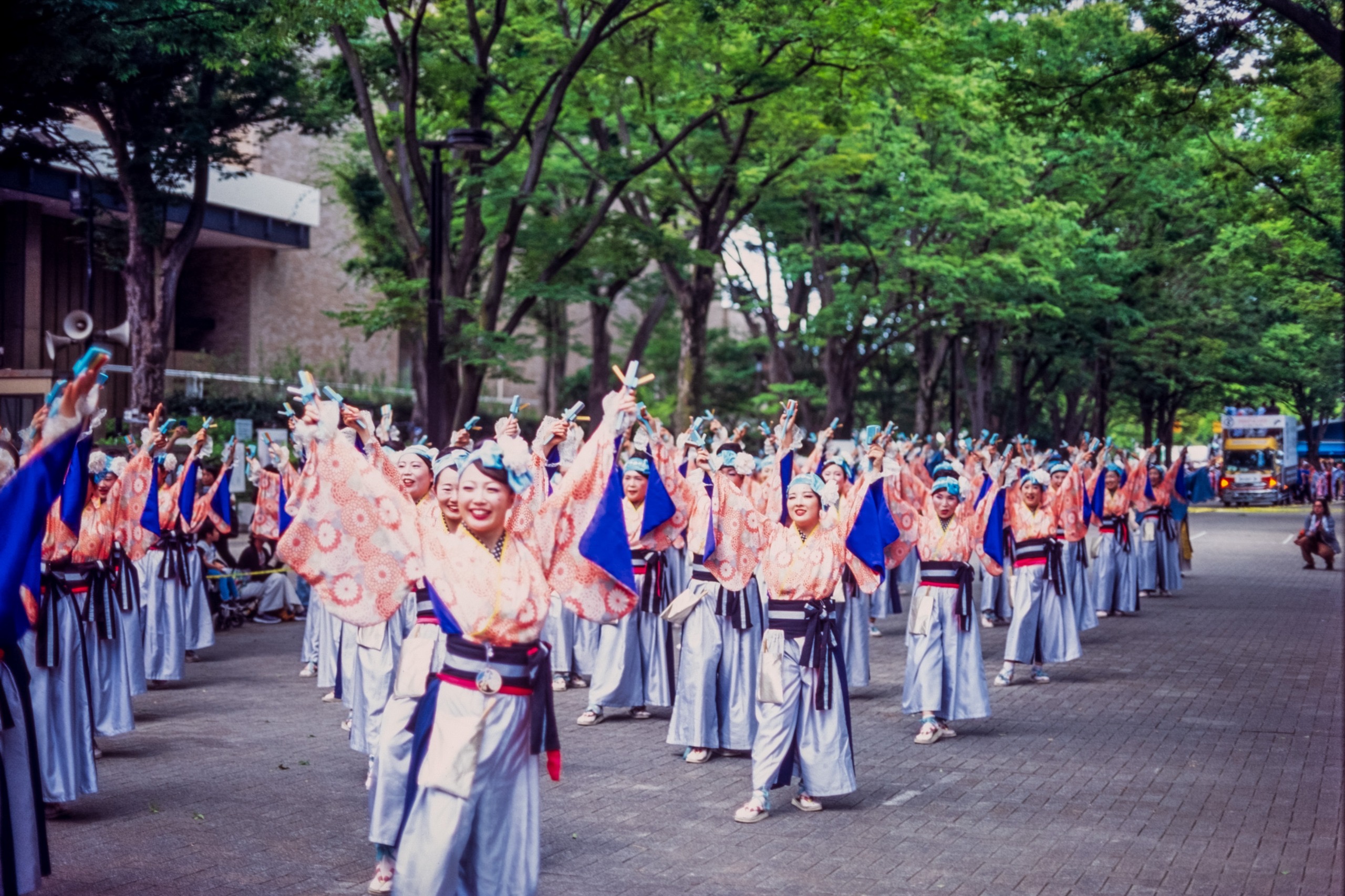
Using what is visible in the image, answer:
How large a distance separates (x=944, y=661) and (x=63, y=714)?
216 inches

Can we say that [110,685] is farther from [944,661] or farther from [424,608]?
[944,661]

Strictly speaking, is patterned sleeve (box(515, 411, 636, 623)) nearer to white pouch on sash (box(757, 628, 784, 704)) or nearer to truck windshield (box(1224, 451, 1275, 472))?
white pouch on sash (box(757, 628, 784, 704))

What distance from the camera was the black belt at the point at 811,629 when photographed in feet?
23.4

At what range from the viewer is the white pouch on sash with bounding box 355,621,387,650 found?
23.9 ft

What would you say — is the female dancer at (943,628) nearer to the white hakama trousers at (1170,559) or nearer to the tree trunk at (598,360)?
the white hakama trousers at (1170,559)

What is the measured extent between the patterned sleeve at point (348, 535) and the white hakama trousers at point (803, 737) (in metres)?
2.91

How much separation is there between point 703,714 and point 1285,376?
33.1 metres

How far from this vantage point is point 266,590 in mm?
16281

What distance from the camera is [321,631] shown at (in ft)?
35.2

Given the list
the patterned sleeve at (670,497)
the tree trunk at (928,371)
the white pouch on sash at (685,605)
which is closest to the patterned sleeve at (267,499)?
the patterned sleeve at (670,497)

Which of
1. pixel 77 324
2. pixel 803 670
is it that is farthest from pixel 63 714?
pixel 77 324

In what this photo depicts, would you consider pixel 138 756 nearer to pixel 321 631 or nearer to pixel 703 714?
pixel 321 631

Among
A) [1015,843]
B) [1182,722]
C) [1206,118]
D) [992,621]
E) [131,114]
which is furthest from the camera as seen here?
[131,114]

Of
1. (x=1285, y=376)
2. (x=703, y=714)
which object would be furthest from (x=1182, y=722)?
(x=1285, y=376)
